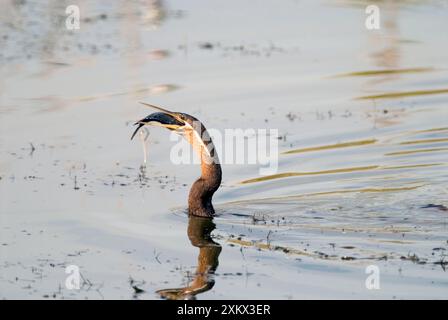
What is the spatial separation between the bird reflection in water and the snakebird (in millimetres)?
137

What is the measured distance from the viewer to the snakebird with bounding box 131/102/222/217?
35.7ft

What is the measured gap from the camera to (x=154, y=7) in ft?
69.4

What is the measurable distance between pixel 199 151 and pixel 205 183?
0.32 metres

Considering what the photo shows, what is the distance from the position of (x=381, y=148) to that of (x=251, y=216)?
2.97m

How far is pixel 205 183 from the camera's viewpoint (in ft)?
36.7

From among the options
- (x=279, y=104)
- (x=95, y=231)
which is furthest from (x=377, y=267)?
(x=279, y=104)

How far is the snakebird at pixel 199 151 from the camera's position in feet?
→ 35.7
